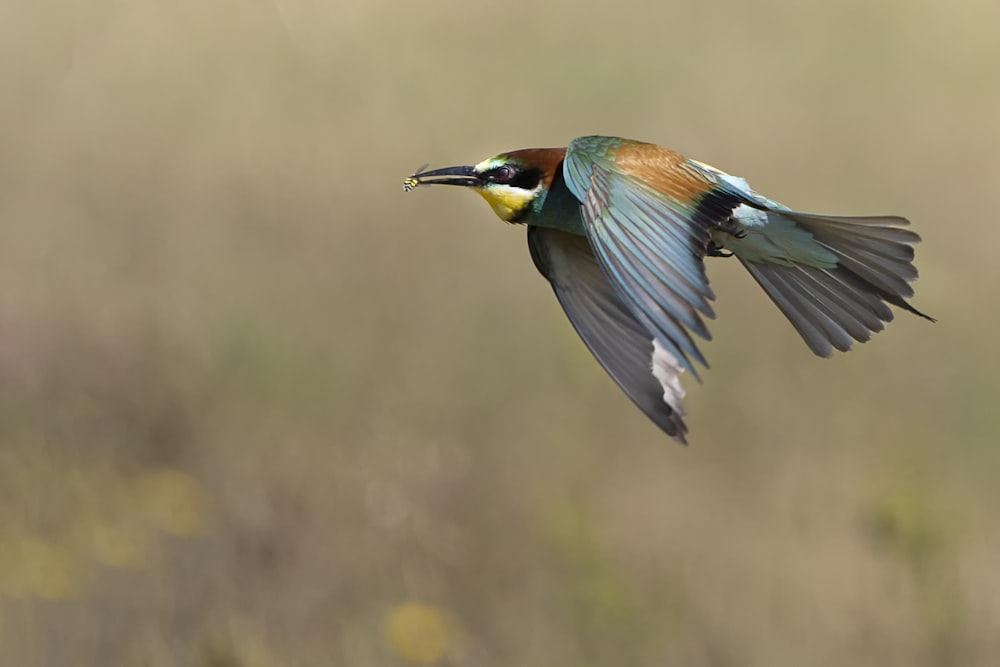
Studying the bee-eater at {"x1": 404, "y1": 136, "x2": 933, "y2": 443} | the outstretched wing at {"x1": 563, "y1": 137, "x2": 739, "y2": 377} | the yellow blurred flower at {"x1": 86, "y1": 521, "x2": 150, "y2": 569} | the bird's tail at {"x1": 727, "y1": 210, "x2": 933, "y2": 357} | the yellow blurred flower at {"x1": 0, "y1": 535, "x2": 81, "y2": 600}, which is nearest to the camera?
the outstretched wing at {"x1": 563, "y1": 137, "x2": 739, "y2": 377}

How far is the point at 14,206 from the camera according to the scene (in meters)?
4.90

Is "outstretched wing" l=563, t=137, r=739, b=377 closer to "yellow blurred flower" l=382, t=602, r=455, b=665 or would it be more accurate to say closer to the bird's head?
the bird's head

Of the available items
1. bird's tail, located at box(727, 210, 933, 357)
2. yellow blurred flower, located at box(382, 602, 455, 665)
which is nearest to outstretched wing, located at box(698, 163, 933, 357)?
bird's tail, located at box(727, 210, 933, 357)

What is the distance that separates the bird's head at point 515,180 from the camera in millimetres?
2424

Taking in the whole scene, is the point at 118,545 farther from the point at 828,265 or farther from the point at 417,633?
the point at 828,265

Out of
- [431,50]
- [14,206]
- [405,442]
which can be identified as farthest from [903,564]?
[431,50]

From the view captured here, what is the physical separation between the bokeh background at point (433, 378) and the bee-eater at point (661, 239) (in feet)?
2.29

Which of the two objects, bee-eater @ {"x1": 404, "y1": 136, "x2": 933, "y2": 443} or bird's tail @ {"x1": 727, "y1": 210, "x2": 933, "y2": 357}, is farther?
bird's tail @ {"x1": 727, "y1": 210, "x2": 933, "y2": 357}

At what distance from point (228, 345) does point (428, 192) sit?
1270 millimetres

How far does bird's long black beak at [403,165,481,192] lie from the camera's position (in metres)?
2.41

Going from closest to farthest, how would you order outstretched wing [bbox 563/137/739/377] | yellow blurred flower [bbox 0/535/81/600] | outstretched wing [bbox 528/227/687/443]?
outstretched wing [bbox 563/137/739/377]
outstretched wing [bbox 528/227/687/443]
yellow blurred flower [bbox 0/535/81/600]

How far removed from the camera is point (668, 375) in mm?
2367

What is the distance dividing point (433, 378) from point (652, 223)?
2.19 m

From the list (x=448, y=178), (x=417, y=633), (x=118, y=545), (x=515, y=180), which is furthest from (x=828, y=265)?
(x=118, y=545)
